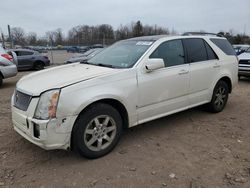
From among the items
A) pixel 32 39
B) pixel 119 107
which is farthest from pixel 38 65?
pixel 32 39

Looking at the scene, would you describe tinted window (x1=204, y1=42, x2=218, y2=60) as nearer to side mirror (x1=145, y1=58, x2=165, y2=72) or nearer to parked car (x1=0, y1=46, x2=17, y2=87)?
side mirror (x1=145, y1=58, x2=165, y2=72)

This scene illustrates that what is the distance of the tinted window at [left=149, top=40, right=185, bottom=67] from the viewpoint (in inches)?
166

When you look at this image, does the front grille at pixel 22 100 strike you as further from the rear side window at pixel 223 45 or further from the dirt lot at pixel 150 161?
the rear side window at pixel 223 45

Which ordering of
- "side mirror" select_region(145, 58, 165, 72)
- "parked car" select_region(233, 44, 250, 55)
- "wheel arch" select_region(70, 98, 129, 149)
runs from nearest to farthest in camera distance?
"wheel arch" select_region(70, 98, 129, 149)
"side mirror" select_region(145, 58, 165, 72)
"parked car" select_region(233, 44, 250, 55)

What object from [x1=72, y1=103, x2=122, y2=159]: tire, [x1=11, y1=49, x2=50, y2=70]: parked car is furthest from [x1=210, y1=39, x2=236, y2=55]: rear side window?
[x1=11, y1=49, x2=50, y2=70]: parked car

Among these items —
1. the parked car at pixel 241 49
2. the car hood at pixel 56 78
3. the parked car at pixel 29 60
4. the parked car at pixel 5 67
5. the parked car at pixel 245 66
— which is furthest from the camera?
the parked car at pixel 29 60

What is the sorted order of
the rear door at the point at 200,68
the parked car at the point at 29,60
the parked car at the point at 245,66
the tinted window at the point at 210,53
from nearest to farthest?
the rear door at the point at 200,68 → the tinted window at the point at 210,53 → the parked car at the point at 245,66 → the parked car at the point at 29,60

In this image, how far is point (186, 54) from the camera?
4.65 metres

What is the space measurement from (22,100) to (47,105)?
1.87 feet

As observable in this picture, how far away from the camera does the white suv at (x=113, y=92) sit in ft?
10.3

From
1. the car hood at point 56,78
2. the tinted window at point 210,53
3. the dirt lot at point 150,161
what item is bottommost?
the dirt lot at point 150,161

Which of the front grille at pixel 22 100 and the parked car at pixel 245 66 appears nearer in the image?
the front grille at pixel 22 100

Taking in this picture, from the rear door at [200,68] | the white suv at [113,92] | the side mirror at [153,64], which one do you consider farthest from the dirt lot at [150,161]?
the side mirror at [153,64]

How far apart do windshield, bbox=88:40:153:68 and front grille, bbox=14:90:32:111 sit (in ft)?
4.48
